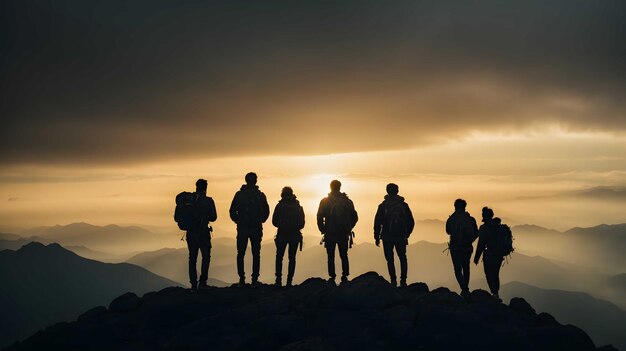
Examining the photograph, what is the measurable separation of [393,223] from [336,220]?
2607 mm

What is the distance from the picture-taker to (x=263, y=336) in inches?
718

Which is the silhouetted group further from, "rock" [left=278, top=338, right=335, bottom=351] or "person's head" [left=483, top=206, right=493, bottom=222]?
"rock" [left=278, top=338, right=335, bottom=351]

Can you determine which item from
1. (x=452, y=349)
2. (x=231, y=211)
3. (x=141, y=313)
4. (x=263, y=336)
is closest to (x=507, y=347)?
(x=452, y=349)

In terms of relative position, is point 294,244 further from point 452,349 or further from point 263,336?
point 452,349

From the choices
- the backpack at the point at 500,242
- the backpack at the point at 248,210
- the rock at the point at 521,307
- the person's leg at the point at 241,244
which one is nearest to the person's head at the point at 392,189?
the backpack at the point at 500,242

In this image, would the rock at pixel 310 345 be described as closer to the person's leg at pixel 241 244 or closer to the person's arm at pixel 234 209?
the person's leg at pixel 241 244

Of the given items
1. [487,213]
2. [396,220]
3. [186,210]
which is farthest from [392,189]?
[186,210]

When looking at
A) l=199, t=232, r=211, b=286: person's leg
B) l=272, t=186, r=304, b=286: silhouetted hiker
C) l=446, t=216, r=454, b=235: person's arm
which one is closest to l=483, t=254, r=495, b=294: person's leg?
l=446, t=216, r=454, b=235: person's arm

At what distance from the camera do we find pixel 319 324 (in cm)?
1906

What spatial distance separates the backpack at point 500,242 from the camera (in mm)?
22859

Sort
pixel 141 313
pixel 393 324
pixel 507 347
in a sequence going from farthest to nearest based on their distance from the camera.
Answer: pixel 141 313 → pixel 393 324 → pixel 507 347

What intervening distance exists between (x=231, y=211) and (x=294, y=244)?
128 inches

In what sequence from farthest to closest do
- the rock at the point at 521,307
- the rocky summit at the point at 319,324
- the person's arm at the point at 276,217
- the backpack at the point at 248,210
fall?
1. the rock at the point at 521,307
2. the person's arm at the point at 276,217
3. the backpack at the point at 248,210
4. the rocky summit at the point at 319,324

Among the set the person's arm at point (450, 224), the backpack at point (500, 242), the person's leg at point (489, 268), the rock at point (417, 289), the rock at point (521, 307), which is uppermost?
the person's arm at point (450, 224)
